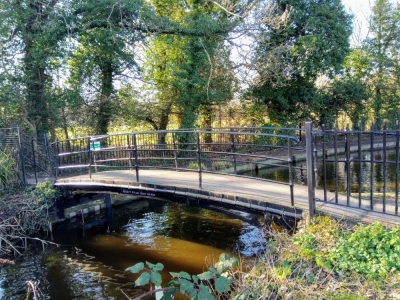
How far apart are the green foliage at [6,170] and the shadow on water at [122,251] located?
64.7 inches

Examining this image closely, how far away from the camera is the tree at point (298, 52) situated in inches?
582

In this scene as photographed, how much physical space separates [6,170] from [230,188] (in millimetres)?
5680

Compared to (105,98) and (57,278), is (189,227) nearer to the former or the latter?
(57,278)

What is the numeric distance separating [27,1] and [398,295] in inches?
452

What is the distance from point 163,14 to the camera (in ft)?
50.9

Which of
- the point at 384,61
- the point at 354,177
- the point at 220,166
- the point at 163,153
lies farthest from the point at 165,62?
the point at 384,61

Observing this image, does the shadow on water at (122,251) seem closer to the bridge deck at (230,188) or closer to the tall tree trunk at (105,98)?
the bridge deck at (230,188)

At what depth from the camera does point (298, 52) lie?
1574 cm

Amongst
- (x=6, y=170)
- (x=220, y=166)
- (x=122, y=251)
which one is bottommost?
(x=122, y=251)

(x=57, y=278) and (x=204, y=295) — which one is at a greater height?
(x=204, y=295)

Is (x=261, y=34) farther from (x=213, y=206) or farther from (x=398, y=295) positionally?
(x=398, y=295)

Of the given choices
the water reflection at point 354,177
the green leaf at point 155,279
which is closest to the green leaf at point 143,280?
the green leaf at point 155,279

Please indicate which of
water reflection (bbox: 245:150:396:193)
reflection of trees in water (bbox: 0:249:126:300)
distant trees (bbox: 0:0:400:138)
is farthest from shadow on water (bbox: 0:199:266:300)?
distant trees (bbox: 0:0:400:138)

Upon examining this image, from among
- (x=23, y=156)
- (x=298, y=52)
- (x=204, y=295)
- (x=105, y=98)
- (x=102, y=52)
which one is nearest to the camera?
(x=204, y=295)
